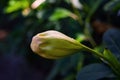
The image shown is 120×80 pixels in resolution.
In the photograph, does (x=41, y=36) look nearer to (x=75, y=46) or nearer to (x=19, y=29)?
(x=75, y=46)

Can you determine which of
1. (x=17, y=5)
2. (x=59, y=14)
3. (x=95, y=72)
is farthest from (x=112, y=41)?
(x=17, y=5)

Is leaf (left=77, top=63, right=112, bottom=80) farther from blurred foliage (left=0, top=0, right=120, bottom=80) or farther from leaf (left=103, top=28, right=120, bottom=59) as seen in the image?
blurred foliage (left=0, top=0, right=120, bottom=80)

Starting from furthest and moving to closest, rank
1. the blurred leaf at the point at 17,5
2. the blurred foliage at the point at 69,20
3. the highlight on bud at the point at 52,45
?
the blurred leaf at the point at 17,5, the blurred foliage at the point at 69,20, the highlight on bud at the point at 52,45

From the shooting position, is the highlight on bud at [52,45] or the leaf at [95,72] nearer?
the highlight on bud at [52,45]

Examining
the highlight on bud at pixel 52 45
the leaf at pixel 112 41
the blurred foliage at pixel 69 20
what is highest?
the blurred foliage at pixel 69 20

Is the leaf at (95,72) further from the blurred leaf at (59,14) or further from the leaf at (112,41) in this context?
the blurred leaf at (59,14)

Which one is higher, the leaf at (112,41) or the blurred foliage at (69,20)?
the blurred foliage at (69,20)

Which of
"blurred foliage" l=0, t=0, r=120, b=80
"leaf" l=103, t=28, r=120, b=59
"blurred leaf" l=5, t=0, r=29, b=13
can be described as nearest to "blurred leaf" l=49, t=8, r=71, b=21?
"blurred foliage" l=0, t=0, r=120, b=80

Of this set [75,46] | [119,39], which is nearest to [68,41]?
[75,46]

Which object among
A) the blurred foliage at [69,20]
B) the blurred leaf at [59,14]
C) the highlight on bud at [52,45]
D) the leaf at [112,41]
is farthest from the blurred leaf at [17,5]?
the highlight on bud at [52,45]
